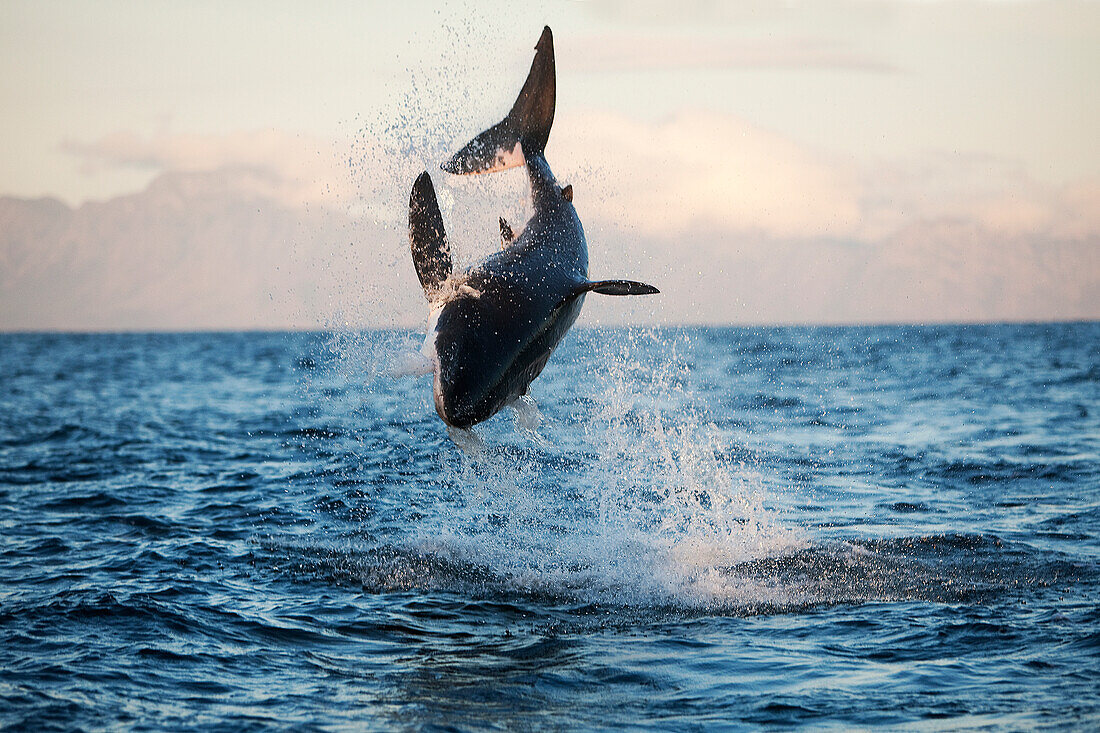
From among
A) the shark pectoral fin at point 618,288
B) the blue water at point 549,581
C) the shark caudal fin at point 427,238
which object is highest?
the shark caudal fin at point 427,238

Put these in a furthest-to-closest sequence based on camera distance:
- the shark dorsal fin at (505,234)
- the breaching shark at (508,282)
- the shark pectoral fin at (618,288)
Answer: the shark dorsal fin at (505,234), the shark pectoral fin at (618,288), the breaching shark at (508,282)

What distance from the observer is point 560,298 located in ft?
30.6

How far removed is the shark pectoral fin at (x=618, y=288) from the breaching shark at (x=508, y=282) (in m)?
0.01

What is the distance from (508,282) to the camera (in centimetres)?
916

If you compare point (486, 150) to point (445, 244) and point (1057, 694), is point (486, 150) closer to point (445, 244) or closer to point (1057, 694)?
point (445, 244)

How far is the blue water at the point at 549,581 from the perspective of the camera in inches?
340

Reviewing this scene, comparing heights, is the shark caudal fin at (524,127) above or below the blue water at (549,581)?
above

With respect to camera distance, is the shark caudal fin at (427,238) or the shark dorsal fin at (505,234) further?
the shark dorsal fin at (505,234)

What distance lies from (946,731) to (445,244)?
17.6 feet

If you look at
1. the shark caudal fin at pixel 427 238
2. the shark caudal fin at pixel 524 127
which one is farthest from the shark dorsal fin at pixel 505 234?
the shark caudal fin at pixel 427 238

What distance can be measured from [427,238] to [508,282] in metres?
0.82

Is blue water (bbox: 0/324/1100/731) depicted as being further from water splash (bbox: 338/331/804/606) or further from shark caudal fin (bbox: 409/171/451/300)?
shark caudal fin (bbox: 409/171/451/300)

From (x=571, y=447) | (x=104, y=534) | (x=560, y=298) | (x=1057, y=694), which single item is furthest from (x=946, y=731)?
(x=571, y=447)

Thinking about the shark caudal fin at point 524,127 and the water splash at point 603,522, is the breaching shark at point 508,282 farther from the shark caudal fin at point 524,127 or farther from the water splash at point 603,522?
the water splash at point 603,522
